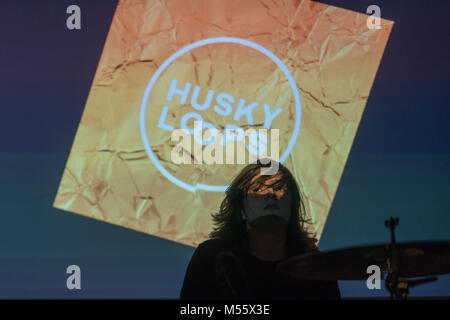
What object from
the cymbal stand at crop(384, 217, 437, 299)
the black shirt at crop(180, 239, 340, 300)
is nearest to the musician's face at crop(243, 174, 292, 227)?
the black shirt at crop(180, 239, 340, 300)

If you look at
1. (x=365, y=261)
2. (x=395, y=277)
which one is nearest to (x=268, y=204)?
(x=365, y=261)

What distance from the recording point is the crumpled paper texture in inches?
87.9

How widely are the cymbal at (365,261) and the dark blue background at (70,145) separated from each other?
880 millimetres

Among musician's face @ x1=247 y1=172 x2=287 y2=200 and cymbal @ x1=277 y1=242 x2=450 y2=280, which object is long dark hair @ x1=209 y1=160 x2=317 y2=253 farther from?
cymbal @ x1=277 y1=242 x2=450 y2=280

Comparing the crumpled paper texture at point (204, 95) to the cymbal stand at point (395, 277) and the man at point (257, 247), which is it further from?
the cymbal stand at point (395, 277)

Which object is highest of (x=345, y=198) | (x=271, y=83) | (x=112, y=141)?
(x=271, y=83)

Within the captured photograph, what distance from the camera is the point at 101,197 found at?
2229 mm

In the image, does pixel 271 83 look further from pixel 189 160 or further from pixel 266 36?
pixel 189 160

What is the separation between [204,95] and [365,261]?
1.19 metres
